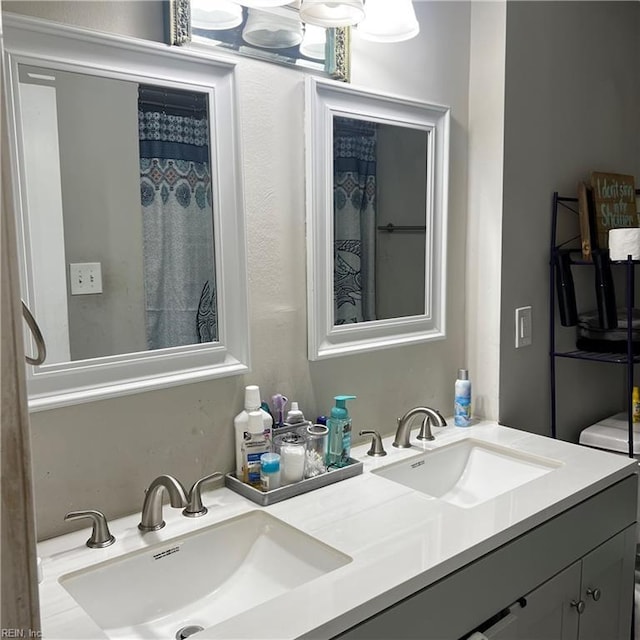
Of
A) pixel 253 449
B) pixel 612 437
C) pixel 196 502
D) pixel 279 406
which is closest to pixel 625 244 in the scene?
pixel 612 437

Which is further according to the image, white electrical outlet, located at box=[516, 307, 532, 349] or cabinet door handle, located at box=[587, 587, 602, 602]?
white electrical outlet, located at box=[516, 307, 532, 349]

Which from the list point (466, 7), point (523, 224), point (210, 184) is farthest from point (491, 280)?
point (210, 184)

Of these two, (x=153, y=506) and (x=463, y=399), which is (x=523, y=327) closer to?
(x=463, y=399)

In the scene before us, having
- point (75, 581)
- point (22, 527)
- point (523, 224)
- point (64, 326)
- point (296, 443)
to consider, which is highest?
point (523, 224)

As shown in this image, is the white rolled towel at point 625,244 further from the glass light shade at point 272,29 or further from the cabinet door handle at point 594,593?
the glass light shade at point 272,29

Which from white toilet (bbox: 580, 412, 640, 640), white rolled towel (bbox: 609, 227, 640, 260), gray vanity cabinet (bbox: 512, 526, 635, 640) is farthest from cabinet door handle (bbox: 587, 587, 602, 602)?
white rolled towel (bbox: 609, 227, 640, 260)

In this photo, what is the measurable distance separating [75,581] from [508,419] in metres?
1.28

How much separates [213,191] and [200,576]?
73cm

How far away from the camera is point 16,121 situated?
104 cm

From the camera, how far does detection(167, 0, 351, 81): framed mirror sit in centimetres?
123

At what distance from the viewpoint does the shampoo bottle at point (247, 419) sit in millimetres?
1342

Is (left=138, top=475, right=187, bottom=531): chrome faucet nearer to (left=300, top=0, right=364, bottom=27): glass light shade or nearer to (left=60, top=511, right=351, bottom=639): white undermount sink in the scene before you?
(left=60, top=511, right=351, bottom=639): white undermount sink

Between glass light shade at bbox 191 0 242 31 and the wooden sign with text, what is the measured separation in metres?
1.28

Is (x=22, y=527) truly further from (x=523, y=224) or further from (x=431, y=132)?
(x=523, y=224)
